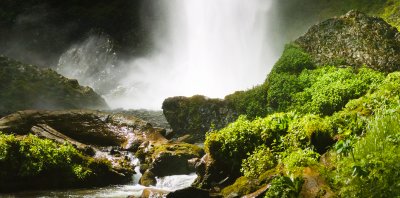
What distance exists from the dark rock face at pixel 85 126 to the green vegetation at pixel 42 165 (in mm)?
3908

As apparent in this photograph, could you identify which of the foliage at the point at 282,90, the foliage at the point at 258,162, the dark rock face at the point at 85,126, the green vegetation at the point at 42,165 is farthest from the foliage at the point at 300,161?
the dark rock face at the point at 85,126

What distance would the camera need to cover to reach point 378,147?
660cm

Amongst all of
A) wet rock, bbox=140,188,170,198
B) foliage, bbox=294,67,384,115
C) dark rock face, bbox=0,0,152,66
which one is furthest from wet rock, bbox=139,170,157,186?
dark rock face, bbox=0,0,152,66

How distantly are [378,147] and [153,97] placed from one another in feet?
99.3

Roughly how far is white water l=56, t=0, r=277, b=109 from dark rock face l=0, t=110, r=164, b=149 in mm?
11889

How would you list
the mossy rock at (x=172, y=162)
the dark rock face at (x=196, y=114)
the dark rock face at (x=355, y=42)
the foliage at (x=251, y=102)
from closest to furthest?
the mossy rock at (x=172, y=162), the dark rock face at (x=355, y=42), the foliage at (x=251, y=102), the dark rock face at (x=196, y=114)

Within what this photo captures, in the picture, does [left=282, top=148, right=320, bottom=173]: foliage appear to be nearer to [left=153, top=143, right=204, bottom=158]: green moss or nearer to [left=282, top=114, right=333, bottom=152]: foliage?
[left=282, top=114, right=333, bottom=152]: foliage

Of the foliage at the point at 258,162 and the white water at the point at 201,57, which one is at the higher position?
the white water at the point at 201,57

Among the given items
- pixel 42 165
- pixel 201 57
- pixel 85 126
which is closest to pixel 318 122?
pixel 42 165

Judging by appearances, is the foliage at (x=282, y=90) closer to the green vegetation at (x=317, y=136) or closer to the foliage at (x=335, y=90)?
the green vegetation at (x=317, y=136)

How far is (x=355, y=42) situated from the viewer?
1908 centimetres

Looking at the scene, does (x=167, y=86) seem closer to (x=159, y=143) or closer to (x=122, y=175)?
(x=159, y=143)

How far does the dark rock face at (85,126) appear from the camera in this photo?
18.0 m

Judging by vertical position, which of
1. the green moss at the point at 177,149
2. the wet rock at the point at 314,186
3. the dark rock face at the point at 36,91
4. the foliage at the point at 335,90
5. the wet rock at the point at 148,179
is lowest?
the wet rock at the point at 314,186
